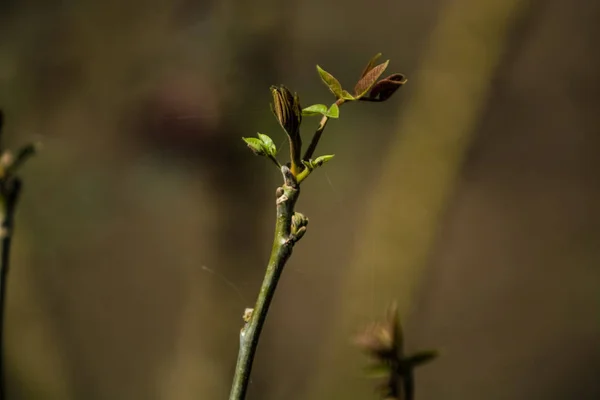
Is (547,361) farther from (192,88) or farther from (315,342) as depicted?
(192,88)

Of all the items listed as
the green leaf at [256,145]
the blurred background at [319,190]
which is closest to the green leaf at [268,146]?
the green leaf at [256,145]

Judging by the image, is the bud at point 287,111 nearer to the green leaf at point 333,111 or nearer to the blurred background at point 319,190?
the green leaf at point 333,111

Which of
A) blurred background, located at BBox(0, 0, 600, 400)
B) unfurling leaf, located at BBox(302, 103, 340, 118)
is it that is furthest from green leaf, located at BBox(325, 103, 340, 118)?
blurred background, located at BBox(0, 0, 600, 400)

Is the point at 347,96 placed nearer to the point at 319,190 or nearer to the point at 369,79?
the point at 369,79

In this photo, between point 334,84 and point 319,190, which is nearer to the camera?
point 334,84

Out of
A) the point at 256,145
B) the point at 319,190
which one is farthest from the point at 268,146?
the point at 319,190
